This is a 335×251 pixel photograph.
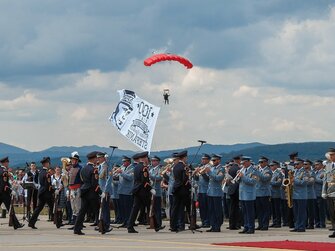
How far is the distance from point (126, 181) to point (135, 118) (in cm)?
199

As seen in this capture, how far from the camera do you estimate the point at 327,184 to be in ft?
74.1

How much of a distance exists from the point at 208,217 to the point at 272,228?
1905mm

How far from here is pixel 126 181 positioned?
28594 mm

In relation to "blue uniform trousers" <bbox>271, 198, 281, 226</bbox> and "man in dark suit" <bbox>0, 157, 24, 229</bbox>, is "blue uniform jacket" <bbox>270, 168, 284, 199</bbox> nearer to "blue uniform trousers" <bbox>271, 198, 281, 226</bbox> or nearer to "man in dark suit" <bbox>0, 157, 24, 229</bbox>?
"blue uniform trousers" <bbox>271, 198, 281, 226</bbox>

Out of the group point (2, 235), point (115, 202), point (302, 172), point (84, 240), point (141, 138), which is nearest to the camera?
point (84, 240)

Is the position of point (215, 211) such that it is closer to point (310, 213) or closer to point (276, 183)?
point (276, 183)

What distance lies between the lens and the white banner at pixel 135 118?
28062 millimetres

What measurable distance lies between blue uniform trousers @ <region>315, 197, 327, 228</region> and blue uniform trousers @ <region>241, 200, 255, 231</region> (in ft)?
10.1

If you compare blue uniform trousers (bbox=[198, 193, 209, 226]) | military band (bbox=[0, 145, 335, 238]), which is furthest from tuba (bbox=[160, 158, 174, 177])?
blue uniform trousers (bbox=[198, 193, 209, 226])

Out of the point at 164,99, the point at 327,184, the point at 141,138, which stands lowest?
→ the point at 327,184

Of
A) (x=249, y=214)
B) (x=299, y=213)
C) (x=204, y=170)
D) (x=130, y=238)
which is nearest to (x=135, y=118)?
(x=204, y=170)

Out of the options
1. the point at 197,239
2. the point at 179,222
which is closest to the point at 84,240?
the point at 197,239

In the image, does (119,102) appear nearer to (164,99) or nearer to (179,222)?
(164,99)

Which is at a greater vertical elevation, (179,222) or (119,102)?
(119,102)
